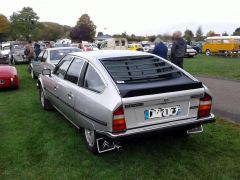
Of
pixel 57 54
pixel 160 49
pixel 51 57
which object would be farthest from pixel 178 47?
pixel 51 57

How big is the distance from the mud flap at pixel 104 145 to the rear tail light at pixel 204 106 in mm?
1336

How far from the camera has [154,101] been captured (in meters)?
3.84

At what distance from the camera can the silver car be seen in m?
3.76

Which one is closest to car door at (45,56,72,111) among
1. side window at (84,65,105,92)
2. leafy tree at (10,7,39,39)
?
side window at (84,65,105,92)

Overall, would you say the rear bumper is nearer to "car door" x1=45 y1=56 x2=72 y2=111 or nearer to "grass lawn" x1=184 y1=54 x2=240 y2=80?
"car door" x1=45 y1=56 x2=72 y2=111

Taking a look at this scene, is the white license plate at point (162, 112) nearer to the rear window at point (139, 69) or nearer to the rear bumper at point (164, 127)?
the rear bumper at point (164, 127)

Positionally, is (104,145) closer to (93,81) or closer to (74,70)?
(93,81)

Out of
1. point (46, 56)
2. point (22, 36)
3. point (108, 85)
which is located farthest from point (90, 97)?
point (22, 36)

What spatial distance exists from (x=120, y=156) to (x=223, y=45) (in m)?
31.5

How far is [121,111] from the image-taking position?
Result: 3.71 meters

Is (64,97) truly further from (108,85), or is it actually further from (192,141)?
(192,141)

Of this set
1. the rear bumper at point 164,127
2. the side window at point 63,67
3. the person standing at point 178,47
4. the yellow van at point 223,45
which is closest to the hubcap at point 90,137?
the rear bumper at point 164,127

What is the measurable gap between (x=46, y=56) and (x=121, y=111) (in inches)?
298

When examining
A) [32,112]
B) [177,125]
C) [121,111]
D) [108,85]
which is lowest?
[32,112]
